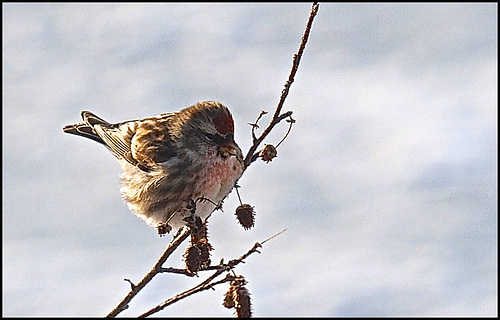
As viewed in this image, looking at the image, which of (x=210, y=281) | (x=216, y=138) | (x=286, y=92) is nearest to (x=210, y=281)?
(x=210, y=281)

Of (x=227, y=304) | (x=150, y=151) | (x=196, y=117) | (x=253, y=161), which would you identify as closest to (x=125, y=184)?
(x=150, y=151)

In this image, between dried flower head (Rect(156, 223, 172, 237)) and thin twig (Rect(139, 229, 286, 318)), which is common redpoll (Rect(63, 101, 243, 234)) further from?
thin twig (Rect(139, 229, 286, 318))

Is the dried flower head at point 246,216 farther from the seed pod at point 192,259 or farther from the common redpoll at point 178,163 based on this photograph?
the common redpoll at point 178,163

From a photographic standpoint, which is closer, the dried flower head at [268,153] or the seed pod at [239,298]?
the seed pod at [239,298]

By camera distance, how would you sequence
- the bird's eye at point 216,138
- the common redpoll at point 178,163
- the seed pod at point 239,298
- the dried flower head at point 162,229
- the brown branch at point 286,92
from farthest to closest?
the bird's eye at point 216,138
the common redpoll at point 178,163
the dried flower head at point 162,229
the seed pod at point 239,298
the brown branch at point 286,92

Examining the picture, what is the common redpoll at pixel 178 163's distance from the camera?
15.5ft

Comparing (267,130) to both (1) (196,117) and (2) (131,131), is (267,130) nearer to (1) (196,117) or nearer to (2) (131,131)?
(1) (196,117)

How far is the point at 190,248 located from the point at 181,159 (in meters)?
1.53

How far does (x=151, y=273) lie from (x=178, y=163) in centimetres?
165

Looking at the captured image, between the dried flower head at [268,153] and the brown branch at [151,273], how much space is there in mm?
693

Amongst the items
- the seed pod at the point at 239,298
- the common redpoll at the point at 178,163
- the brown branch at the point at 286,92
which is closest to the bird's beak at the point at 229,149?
the common redpoll at the point at 178,163

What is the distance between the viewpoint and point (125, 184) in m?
5.57

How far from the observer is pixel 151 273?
3602 mm

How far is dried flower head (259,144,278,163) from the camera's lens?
12.1 ft
